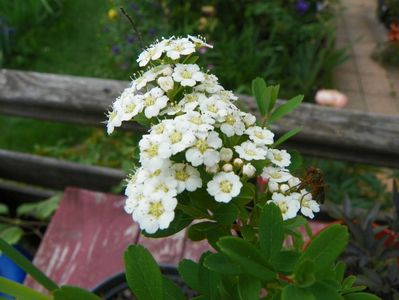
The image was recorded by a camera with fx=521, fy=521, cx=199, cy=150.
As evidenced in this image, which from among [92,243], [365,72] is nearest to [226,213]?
[92,243]

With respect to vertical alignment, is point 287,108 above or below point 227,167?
above

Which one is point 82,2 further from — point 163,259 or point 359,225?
point 359,225

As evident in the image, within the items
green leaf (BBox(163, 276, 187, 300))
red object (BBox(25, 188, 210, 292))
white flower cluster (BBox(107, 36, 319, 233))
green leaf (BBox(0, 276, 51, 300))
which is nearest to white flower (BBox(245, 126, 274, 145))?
white flower cluster (BBox(107, 36, 319, 233))

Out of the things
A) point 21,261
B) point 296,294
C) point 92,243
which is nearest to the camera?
point 296,294

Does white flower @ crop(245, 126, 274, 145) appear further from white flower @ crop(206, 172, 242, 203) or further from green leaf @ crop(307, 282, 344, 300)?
green leaf @ crop(307, 282, 344, 300)

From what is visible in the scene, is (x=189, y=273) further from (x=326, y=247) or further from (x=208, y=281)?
(x=326, y=247)

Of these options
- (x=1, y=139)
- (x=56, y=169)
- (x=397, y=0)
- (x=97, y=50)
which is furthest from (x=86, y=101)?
(x=397, y=0)
